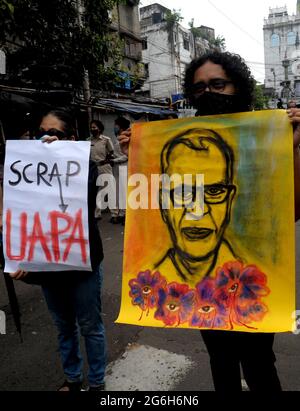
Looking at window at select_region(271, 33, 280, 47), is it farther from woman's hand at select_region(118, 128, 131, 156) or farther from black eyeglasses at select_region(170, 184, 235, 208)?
black eyeglasses at select_region(170, 184, 235, 208)

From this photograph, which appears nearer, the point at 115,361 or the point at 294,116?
the point at 294,116

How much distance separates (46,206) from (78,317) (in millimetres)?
640

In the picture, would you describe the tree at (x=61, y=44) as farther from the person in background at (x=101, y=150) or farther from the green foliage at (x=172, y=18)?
the green foliage at (x=172, y=18)

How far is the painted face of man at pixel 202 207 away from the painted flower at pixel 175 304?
148 millimetres

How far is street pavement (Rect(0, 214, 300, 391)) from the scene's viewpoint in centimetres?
242

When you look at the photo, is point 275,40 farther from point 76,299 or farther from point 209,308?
point 209,308

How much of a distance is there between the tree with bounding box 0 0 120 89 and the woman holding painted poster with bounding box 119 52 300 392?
19.4 feet

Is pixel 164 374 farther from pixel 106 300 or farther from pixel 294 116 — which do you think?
pixel 294 116

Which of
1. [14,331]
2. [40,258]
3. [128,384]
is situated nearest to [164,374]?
[128,384]

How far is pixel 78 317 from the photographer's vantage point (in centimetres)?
Result: 211

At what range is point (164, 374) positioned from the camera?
8.23 feet

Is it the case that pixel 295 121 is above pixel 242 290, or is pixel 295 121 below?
above


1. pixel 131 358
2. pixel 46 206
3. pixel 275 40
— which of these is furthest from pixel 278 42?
pixel 46 206

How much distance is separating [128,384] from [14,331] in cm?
127
